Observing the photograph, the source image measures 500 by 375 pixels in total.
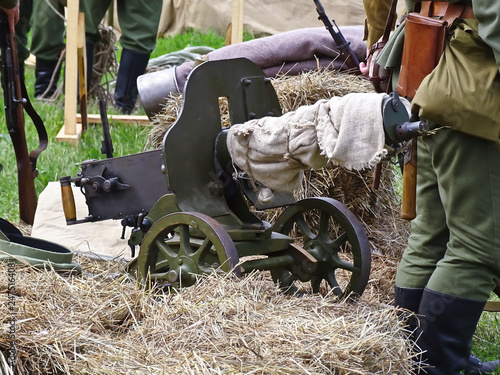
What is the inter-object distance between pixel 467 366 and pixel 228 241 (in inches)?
44.1

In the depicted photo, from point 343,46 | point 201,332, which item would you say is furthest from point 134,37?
point 201,332

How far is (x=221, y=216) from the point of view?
3.46 m

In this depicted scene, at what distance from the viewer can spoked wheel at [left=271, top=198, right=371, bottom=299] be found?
3.42 metres

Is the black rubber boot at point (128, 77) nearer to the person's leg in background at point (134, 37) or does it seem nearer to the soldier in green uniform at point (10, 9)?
the person's leg in background at point (134, 37)

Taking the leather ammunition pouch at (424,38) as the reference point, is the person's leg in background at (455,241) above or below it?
below

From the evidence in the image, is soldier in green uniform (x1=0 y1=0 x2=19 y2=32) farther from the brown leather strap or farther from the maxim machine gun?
the brown leather strap

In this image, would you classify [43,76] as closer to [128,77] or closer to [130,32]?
Answer: [128,77]

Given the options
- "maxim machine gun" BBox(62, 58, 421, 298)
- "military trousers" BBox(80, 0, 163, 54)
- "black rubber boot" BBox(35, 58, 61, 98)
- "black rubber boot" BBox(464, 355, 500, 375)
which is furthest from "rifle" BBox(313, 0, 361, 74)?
"black rubber boot" BBox(35, 58, 61, 98)

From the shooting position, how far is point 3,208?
5590 mm

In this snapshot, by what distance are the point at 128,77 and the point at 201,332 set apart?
5528mm

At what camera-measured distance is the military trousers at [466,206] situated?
2949 millimetres

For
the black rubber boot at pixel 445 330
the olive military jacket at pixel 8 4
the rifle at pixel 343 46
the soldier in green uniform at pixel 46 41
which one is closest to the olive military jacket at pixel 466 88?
the black rubber boot at pixel 445 330

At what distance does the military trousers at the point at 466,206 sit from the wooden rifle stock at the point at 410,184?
1.2 inches

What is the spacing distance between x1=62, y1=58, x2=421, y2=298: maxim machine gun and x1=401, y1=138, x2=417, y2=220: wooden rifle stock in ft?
0.96
